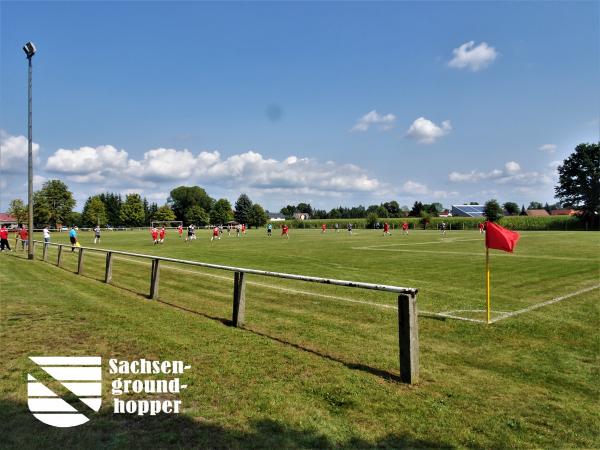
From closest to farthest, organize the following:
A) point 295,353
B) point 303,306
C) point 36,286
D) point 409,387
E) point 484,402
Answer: point 484,402, point 409,387, point 295,353, point 303,306, point 36,286

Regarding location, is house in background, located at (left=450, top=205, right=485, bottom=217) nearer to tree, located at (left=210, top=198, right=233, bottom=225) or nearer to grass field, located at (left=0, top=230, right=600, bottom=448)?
tree, located at (left=210, top=198, right=233, bottom=225)

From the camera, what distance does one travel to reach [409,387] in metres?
5.04

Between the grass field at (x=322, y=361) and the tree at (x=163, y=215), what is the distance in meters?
129

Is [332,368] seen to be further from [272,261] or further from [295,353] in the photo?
[272,261]

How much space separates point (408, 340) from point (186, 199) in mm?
154232

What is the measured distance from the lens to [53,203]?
112 metres

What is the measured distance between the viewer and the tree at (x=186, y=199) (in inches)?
5999

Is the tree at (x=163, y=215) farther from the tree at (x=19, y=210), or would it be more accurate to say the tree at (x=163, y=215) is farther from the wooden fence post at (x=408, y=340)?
the wooden fence post at (x=408, y=340)

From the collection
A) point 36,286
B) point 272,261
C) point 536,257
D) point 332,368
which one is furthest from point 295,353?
point 536,257

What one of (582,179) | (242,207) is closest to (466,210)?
(582,179)

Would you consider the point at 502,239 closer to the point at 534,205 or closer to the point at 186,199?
the point at 186,199

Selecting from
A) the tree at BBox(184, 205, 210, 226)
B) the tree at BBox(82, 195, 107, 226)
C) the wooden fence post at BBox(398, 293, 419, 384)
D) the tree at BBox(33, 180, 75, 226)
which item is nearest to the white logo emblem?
the wooden fence post at BBox(398, 293, 419, 384)

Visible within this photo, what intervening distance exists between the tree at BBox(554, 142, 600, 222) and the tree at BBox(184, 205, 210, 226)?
103 meters

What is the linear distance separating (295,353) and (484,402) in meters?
2.63
